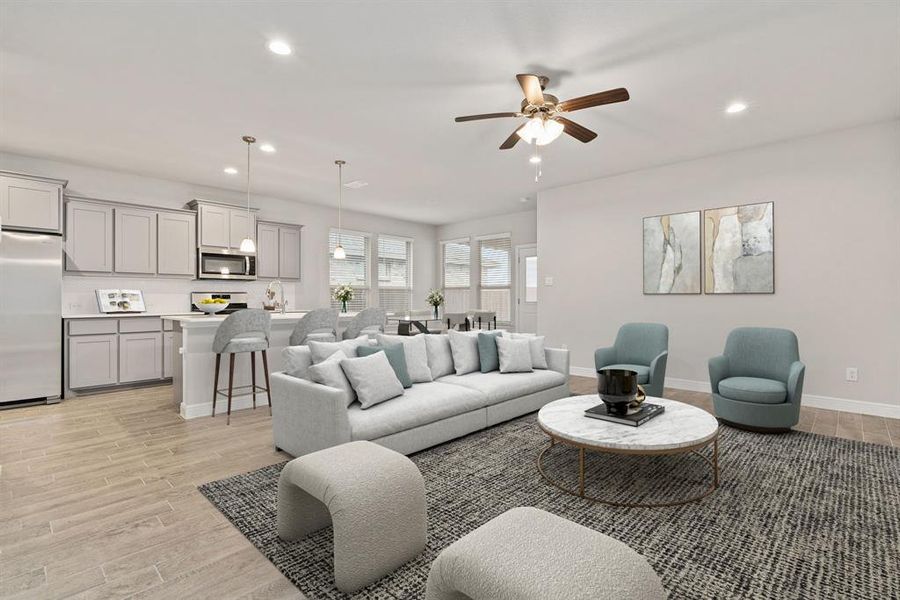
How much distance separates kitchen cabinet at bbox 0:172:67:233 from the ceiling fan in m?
4.84

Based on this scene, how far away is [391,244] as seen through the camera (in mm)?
8961

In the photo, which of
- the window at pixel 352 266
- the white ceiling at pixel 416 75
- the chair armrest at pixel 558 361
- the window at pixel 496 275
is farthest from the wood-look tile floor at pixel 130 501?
the window at pixel 496 275

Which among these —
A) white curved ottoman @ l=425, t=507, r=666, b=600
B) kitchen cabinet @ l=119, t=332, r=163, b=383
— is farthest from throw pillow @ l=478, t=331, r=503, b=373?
kitchen cabinet @ l=119, t=332, r=163, b=383

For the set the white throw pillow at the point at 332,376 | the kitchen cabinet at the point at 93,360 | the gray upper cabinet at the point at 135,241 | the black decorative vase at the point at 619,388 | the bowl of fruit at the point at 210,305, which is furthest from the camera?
the gray upper cabinet at the point at 135,241

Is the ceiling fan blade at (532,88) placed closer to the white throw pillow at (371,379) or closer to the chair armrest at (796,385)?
the white throw pillow at (371,379)

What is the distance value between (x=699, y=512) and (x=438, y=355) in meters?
2.33

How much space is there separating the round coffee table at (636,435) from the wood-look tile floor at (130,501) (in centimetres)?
158

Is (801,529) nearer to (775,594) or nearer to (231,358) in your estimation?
(775,594)

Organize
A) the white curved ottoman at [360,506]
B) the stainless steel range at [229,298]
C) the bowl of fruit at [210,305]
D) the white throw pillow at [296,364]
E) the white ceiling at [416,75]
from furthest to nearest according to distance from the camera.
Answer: the stainless steel range at [229,298], the bowl of fruit at [210,305], the white throw pillow at [296,364], the white ceiling at [416,75], the white curved ottoman at [360,506]

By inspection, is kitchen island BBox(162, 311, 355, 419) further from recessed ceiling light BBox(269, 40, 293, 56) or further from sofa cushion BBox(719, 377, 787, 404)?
sofa cushion BBox(719, 377, 787, 404)

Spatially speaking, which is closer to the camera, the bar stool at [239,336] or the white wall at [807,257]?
the bar stool at [239,336]

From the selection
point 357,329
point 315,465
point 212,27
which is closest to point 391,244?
point 357,329

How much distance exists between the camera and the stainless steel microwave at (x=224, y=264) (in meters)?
A: 6.10

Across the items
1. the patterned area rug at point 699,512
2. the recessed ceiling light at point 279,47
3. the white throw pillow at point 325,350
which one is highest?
the recessed ceiling light at point 279,47
